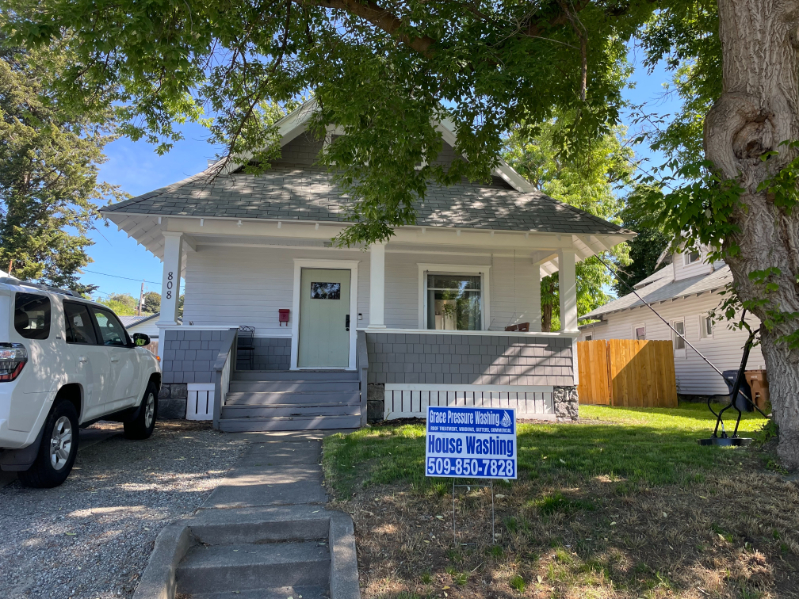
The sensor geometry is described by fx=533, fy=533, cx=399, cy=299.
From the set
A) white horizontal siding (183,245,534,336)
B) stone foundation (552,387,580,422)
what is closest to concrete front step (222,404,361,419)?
white horizontal siding (183,245,534,336)

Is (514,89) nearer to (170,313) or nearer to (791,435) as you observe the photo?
(791,435)

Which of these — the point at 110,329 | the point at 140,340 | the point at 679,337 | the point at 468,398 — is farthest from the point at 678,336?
the point at 110,329

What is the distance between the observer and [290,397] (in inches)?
357

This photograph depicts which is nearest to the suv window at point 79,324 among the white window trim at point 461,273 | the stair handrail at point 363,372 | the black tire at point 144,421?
the black tire at point 144,421

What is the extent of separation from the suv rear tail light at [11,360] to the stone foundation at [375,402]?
6.09 metres

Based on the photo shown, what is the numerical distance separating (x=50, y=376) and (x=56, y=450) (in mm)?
736

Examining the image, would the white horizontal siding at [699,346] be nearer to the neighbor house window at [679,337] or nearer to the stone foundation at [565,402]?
the neighbor house window at [679,337]

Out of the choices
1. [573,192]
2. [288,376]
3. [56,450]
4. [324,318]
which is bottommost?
[56,450]

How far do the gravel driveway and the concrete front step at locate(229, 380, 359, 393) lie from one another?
2.45 metres

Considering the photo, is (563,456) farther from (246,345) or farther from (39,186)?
(39,186)

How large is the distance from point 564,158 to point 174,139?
6301mm

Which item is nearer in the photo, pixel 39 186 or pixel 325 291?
pixel 325 291

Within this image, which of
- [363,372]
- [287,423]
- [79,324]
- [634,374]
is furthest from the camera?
[634,374]

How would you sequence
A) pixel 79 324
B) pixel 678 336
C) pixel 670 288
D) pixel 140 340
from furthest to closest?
pixel 670 288 < pixel 678 336 < pixel 140 340 < pixel 79 324
